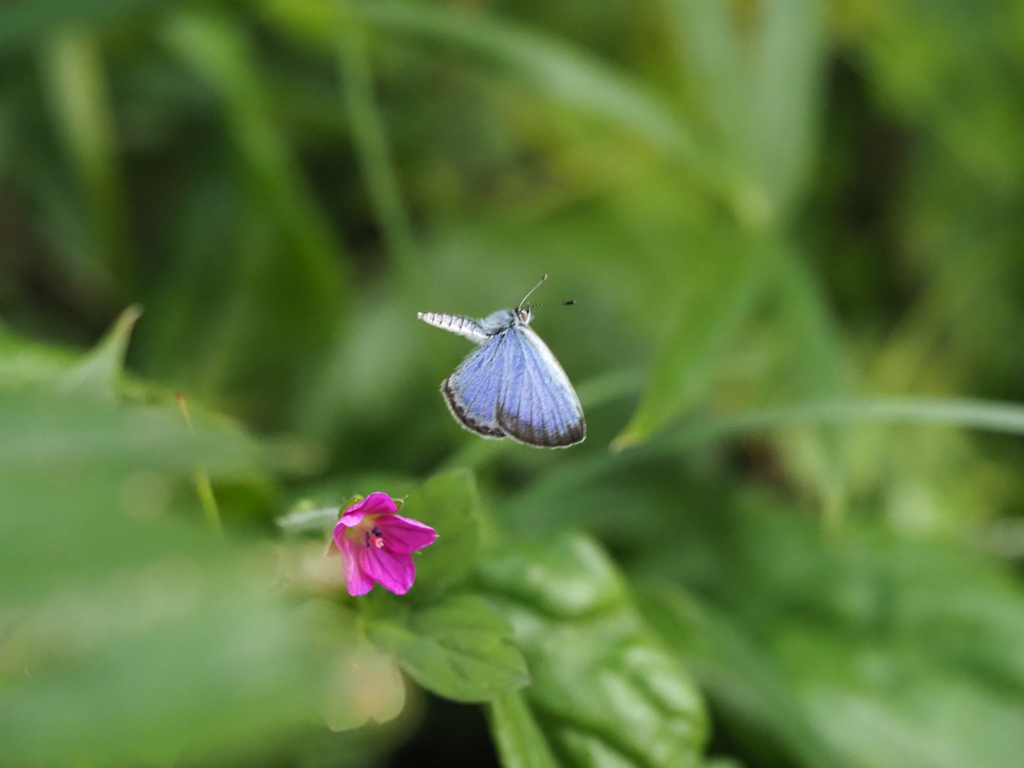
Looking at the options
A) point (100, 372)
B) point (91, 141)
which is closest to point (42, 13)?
point (91, 141)

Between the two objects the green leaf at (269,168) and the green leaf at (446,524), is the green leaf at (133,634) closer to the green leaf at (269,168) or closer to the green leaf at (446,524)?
the green leaf at (446,524)

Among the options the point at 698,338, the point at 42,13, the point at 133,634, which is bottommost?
the point at 133,634


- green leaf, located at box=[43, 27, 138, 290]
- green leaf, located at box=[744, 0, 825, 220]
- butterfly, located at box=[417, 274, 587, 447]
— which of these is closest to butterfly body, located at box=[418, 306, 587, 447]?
butterfly, located at box=[417, 274, 587, 447]

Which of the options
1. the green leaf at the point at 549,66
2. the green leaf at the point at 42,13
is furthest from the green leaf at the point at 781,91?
the green leaf at the point at 42,13

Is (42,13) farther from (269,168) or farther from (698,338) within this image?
(698,338)

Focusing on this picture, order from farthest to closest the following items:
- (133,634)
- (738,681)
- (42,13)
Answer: (42,13) < (738,681) < (133,634)

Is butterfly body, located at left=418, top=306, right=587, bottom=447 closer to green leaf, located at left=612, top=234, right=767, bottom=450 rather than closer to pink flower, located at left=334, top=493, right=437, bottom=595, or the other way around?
pink flower, located at left=334, top=493, right=437, bottom=595
